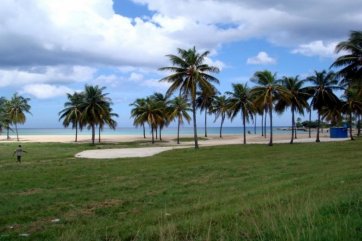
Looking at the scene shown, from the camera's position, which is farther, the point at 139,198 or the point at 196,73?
the point at 196,73

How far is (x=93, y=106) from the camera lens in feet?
222

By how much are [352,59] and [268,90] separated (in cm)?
1119

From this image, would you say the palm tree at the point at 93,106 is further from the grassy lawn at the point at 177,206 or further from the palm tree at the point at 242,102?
the grassy lawn at the point at 177,206

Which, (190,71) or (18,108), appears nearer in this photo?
(190,71)

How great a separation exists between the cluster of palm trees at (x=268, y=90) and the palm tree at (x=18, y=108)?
36836 millimetres

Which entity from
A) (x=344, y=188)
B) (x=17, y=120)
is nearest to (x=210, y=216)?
→ (x=344, y=188)

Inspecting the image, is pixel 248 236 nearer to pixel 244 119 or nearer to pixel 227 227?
pixel 227 227

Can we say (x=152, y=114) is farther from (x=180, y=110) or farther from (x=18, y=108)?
(x=18, y=108)

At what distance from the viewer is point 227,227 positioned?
25.7 feet

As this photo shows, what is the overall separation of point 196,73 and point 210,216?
3742 centimetres

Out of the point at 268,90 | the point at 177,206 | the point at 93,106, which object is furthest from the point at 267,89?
the point at 177,206

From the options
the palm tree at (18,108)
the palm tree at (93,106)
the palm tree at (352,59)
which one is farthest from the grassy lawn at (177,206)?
the palm tree at (18,108)

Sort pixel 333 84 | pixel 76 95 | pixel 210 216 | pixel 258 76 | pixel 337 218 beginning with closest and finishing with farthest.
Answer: pixel 337 218, pixel 210 216, pixel 258 76, pixel 333 84, pixel 76 95

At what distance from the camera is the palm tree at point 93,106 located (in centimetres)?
6744
